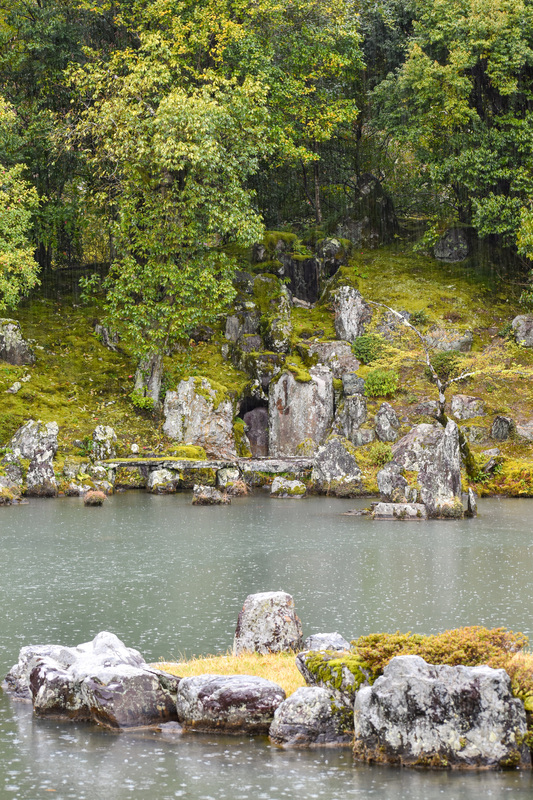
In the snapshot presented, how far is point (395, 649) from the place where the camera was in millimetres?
9891

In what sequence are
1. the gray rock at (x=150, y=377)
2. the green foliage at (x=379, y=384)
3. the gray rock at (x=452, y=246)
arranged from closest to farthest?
1. the green foliage at (x=379, y=384)
2. the gray rock at (x=150, y=377)
3. the gray rock at (x=452, y=246)

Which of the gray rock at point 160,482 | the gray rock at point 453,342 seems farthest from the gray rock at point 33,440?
the gray rock at point 453,342

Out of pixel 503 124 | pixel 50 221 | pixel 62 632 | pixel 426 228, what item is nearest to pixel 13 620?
pixel 62 632

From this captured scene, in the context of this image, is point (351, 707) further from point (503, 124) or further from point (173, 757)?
point (503, 124)

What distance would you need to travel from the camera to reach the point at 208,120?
41688mm

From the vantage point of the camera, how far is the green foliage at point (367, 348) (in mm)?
46656

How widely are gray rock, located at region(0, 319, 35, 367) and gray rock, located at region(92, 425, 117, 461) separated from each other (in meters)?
8.20

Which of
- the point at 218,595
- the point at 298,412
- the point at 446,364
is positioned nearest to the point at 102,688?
the point at 218,595

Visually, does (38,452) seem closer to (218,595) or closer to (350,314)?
(350,314)

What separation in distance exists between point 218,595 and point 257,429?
91.8 ft

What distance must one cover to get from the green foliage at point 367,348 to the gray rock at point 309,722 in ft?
123

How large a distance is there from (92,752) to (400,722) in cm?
349

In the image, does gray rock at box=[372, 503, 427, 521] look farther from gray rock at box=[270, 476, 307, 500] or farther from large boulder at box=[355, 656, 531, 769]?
large boulder at box=[355, 656, 531, 769]

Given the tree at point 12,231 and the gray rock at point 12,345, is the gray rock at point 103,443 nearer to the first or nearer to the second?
the tree at point 12,231
